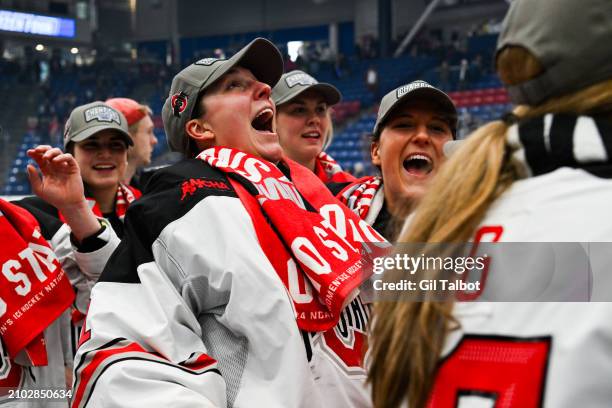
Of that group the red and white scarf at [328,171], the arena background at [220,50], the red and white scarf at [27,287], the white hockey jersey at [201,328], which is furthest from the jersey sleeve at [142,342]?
the arena background at [220,50]

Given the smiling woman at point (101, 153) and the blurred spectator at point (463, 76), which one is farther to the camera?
the blurred spectator at point (463, 76)

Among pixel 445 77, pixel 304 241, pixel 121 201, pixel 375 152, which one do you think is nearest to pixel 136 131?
pixel 121 201

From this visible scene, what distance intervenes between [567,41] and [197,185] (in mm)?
958

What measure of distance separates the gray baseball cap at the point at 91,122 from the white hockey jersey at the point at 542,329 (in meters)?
2.40

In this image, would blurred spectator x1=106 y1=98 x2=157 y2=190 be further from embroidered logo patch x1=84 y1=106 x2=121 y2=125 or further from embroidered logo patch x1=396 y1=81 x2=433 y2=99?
embroidered logo patch x1=396 y1=81 x2=433 y2=99

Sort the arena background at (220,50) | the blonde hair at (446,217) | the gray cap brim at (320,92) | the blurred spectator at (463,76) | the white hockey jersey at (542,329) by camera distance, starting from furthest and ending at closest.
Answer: the arena background at (220,50), the blurred spectator at (463,76), the gray cap brim at (320,92), the blonde hair at (446,217), the white hockey jersey at (542,329)

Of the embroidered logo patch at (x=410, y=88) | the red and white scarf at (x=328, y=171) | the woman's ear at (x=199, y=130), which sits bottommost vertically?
the red and white scarf at (x=328, y=171)

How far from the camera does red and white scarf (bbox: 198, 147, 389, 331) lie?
63.4 inches

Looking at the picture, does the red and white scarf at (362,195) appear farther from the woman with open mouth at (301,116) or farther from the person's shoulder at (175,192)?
the person's shoulder at (175,192)

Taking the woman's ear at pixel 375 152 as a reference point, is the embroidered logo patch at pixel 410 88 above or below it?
above

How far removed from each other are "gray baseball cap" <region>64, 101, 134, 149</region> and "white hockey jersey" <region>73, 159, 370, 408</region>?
4.97 feet

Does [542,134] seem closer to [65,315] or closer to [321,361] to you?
[321,361]

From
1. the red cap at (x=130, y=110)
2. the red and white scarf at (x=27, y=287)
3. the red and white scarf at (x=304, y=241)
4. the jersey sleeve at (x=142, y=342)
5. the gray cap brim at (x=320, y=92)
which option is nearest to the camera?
the jersey sleeve at (x=142, y=342)

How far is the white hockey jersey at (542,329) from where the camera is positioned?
32.5 inches
